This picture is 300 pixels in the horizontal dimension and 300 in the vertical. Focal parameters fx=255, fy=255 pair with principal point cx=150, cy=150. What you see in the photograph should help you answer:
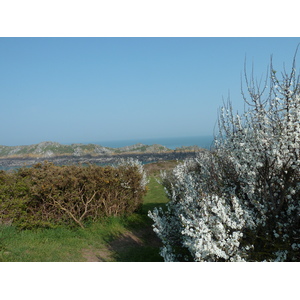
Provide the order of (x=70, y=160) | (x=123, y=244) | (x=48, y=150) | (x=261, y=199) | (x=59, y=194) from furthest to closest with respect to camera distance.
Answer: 1. (x=48, y=150)
2. (x=70, y=160)
3. (x=59, y=194)
4. (x=123, y=244)
5. (x=261, y=199)

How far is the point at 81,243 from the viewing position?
7.53 m

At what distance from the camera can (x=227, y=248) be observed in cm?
425

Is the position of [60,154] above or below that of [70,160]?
below

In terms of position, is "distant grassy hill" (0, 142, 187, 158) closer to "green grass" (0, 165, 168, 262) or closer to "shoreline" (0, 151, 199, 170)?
"shoreline" (0, 151, 199, 170)

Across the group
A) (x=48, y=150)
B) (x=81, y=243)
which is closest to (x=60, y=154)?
(x=48, y=150)

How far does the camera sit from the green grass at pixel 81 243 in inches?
244

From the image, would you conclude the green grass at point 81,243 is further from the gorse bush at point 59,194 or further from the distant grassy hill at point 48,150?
the distant grassy hill at point 48,150

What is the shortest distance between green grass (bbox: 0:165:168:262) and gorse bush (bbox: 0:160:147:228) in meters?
0.41

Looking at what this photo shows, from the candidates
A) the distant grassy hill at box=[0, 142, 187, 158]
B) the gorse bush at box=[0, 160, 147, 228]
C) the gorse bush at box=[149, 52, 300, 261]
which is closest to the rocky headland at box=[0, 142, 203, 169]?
the distant grassy hill at box=[0, 142, 187, 158]

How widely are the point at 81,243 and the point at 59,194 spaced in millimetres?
1987

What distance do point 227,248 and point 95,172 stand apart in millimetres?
6242

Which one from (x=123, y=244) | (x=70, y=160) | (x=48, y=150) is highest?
(x=70, y=160)

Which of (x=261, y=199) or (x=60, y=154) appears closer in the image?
(x=261, y=199)

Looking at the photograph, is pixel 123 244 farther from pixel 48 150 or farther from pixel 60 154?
pixel 60 154
